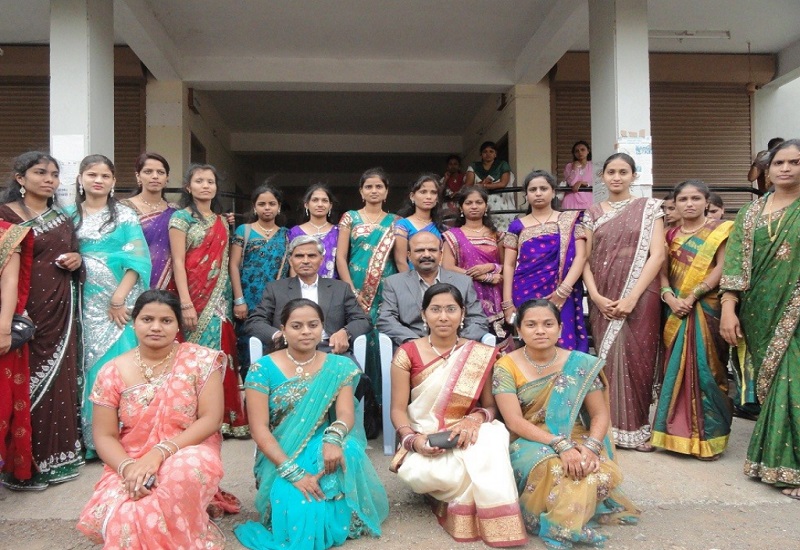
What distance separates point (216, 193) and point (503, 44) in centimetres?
493

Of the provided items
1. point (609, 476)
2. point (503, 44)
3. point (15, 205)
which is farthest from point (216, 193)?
point (503, 44)

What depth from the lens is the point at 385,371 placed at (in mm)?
3898

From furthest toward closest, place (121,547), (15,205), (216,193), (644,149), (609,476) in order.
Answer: (644,149) < (216,193) < (15,205) < (609,476) < (121,547)

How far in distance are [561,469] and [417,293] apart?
62.0 inches

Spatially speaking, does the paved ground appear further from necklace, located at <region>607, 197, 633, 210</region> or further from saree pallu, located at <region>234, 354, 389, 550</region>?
necklace, located at <region>607, 197, 633, 210</region>

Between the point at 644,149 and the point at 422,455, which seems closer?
the point at 422,455

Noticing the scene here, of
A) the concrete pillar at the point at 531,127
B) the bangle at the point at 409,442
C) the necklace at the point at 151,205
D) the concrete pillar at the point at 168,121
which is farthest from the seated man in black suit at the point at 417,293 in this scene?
the concrete pillar at the point at 168,121

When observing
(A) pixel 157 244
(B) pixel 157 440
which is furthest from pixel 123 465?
(A) pixel 157 244

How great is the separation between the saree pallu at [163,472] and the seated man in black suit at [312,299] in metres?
1.05

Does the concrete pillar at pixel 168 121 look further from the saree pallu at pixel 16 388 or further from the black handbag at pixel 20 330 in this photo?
the black handbag at pixel 20 330

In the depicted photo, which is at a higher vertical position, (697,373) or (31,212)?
(31,212)

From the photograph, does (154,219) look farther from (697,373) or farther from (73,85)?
(697,373)

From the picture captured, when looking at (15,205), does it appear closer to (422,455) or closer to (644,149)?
(422,455)

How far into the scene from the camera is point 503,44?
314 inches
